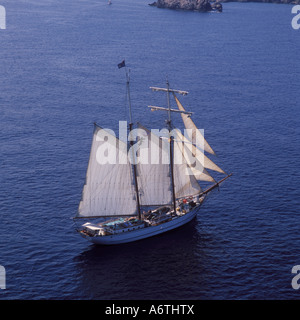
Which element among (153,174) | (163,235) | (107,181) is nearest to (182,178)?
(153,174)

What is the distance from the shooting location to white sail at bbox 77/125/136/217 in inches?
3765

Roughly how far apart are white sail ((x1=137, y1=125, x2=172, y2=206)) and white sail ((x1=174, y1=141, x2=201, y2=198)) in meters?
3.19

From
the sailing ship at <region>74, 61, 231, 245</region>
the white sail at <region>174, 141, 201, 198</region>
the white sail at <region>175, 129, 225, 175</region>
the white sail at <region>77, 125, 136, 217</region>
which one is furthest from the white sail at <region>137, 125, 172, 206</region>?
the white sail at <region>175, 129, 225, 175</region>

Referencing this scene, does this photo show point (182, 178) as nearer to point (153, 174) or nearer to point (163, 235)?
point (153, 174)

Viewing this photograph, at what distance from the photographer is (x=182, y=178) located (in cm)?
10481

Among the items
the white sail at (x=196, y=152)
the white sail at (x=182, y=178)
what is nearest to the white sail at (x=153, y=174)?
the white sail at (x=182, y=178)

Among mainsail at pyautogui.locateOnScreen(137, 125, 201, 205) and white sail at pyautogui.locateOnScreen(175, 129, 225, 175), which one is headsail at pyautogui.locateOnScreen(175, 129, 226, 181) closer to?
white sail at pyautogui.locateOnScreen(175, 129, 225, 175)

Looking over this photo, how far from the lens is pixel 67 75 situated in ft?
639

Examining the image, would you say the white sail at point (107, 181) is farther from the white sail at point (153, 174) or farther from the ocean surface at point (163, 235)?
the ocean surface at point (163, 235)

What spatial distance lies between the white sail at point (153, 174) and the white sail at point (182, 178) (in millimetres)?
3195

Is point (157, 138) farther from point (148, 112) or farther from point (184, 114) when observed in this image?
point (148, 112)

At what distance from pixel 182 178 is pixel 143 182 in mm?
8337

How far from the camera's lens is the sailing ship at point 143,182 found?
9612 centimetres

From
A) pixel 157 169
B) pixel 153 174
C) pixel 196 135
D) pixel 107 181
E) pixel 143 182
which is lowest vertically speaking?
pixel 143 182
